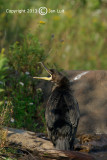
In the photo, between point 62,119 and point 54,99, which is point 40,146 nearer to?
point 62,119

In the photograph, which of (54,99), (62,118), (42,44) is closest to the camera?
(62,118)

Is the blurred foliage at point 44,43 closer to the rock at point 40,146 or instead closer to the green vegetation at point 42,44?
the green vegetation at point 42,44

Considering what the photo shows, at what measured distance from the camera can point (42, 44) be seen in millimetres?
7547

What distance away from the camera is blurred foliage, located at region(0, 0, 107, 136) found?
7.01 metres

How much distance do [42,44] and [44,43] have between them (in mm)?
1849

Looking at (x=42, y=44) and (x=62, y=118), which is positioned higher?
(x=42, y=44)

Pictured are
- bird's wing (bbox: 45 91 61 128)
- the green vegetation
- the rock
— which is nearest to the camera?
the rock

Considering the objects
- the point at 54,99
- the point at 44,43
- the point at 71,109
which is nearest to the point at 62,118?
the point at 71,109

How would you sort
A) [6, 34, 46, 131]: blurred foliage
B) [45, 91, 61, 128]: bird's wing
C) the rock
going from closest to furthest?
the rock → [45, 91, 61, 128]: bird's wing → [6, 34, 46, 131]: blurred foliage

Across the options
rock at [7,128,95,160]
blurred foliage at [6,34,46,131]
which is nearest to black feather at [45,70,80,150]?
rock at [7,128,95,160]

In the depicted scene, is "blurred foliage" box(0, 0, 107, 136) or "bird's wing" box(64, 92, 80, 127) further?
"blurred foliage" box(0, 0, 107, 136)

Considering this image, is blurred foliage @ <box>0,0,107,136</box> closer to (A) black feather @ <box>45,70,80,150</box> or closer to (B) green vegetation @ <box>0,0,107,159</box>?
(B) green vegetation @ <box>0,0,107,159</box>

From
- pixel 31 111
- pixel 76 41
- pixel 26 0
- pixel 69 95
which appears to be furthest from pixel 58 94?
pixel 26 0

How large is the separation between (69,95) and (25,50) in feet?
7.62
